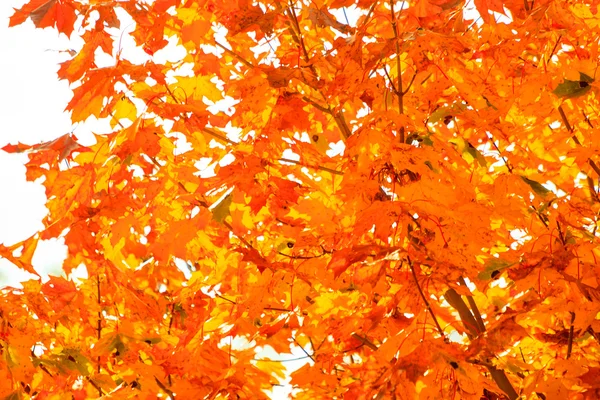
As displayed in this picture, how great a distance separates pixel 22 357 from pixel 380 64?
1.46 metres

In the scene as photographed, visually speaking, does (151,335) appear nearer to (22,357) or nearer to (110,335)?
(110,335)

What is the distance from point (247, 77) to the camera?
2371mm

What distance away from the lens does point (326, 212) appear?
240 centimetres

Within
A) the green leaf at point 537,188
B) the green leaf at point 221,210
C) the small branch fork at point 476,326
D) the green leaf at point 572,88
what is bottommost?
the small branch fork at point 476,326

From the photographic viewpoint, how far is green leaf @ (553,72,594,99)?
7.20ft

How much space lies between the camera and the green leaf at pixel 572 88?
220 cm

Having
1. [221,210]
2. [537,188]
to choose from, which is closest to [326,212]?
[221,210]

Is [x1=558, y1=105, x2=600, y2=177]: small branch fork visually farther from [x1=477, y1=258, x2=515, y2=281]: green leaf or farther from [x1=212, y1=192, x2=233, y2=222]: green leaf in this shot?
[x1=212, y1=192, x2=233, y2=222]: green leaf

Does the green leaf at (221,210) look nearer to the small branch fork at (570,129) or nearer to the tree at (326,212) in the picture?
the tree at (326,212)

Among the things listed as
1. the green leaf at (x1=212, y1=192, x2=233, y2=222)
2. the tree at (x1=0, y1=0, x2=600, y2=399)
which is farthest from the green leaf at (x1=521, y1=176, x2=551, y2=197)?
the green leaf at (x1=212, y1=192, x2=233, y2=222)

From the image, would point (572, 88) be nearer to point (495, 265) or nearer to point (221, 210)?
point (495, 265)

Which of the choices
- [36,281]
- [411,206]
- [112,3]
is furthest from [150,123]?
[411,206]

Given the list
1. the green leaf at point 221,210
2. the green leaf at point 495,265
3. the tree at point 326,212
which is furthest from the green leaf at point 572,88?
the green leaf at point 221,210

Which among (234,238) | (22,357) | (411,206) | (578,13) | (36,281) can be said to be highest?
(578,13)
